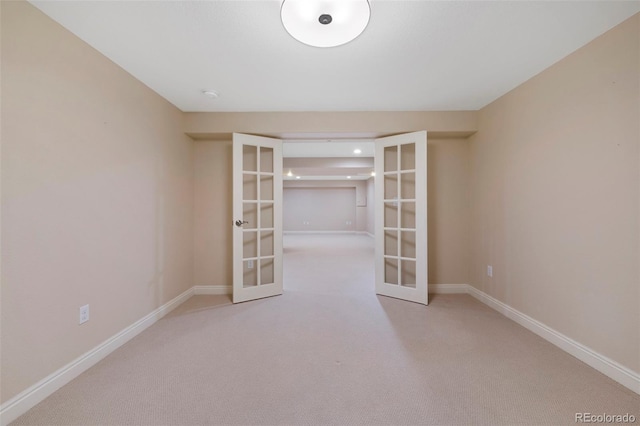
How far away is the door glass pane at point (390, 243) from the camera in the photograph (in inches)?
124

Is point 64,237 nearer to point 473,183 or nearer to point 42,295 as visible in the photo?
point 42,295

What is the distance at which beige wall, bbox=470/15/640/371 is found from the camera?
4.95ft

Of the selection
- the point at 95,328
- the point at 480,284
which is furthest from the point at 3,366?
the point at 480,284

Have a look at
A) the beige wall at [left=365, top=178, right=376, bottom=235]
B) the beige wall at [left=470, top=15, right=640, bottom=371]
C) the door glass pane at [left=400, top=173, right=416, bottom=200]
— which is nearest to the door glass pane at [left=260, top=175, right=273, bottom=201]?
the door glass pane at [left=400, top=173, right=416, bottom=200]

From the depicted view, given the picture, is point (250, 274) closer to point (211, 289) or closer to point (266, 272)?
point (266, 272)

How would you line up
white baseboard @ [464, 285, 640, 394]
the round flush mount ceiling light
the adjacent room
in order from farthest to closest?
white baseboard @ [464, 285, 640, 394] → the adjacent room → the round flush mount ceiling light

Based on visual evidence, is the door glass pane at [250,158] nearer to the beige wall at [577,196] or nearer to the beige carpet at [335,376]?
the beige carpet at [335,376]

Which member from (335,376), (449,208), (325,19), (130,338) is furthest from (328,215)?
(325,19)

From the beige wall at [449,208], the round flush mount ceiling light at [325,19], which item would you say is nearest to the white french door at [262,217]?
the round flush mount ceiling light at [325,19]

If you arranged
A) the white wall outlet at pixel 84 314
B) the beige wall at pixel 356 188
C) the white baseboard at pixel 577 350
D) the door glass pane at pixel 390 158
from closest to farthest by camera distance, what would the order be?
the white baseboard at pixel 577 350
the white wall outlet at pixel 84 314
the door glass pane at pixel 390 158
the beige wall at pixel 356 188

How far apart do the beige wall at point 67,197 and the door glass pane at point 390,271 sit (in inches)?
103

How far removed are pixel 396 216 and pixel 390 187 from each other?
385 mm

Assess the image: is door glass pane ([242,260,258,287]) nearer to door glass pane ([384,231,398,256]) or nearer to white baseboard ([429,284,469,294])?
door glass pane ([384,231,398,256])

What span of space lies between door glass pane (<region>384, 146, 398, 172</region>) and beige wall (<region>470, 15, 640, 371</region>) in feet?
3.49
